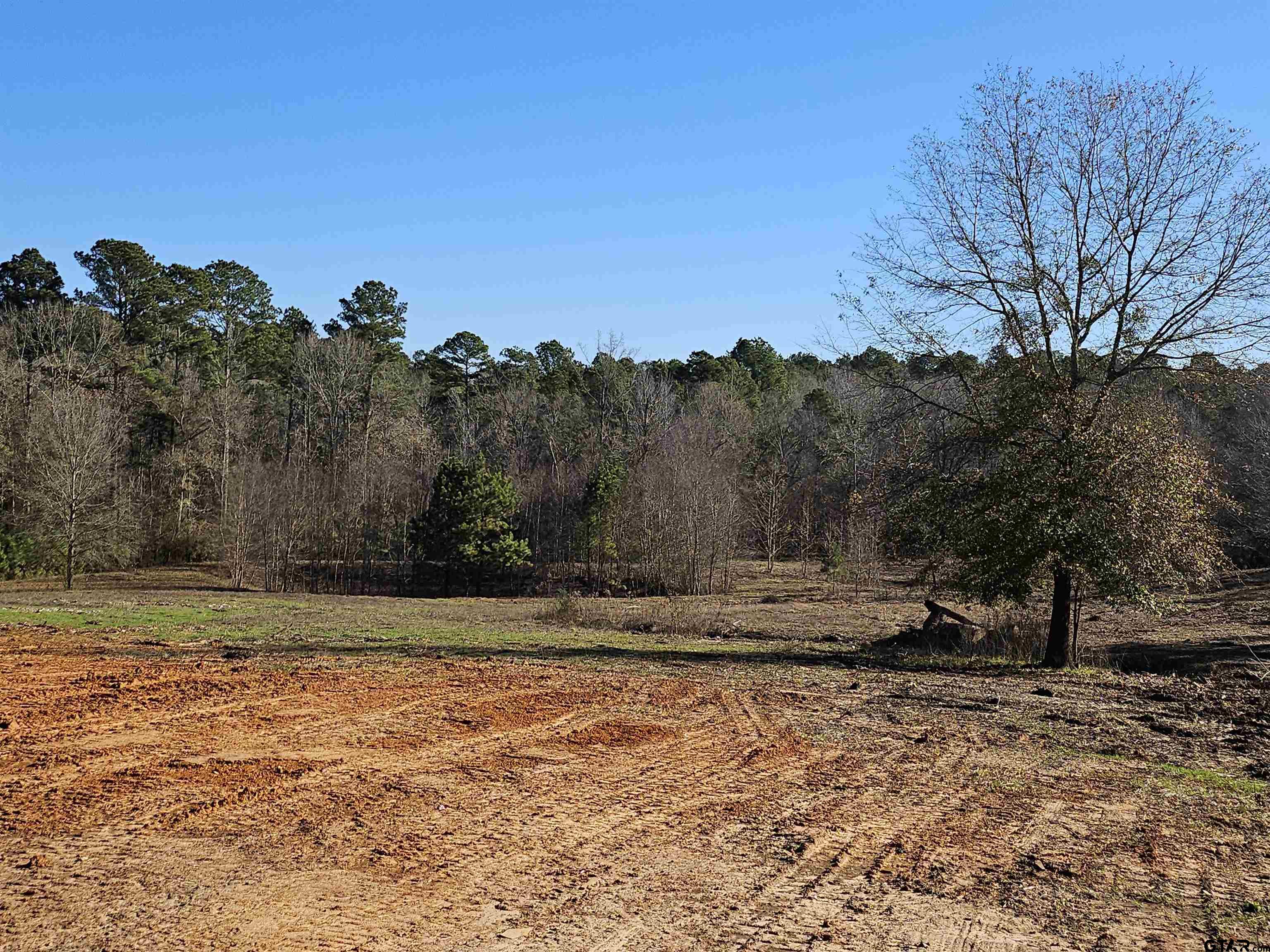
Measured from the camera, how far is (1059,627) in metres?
16.6

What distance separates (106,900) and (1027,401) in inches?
563

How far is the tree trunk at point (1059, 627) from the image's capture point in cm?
1630

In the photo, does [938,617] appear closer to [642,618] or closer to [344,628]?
[642,618]

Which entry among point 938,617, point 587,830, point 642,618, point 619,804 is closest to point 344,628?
point 642,618

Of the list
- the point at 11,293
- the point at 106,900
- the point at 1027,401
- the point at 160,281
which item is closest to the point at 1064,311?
the point at 1027,401

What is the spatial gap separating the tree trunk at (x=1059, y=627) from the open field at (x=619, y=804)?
54 cm

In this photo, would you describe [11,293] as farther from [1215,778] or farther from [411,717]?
[1215,778]

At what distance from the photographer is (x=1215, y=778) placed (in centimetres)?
895

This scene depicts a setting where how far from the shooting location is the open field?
5.58m

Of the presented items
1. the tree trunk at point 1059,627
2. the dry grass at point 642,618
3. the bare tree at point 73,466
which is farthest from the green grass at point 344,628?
the bare tree at point 73,466

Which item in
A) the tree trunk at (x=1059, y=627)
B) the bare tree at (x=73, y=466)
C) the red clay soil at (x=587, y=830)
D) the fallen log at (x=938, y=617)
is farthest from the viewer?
the bare tree at (x=73, y=466)

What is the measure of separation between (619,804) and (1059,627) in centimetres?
1143

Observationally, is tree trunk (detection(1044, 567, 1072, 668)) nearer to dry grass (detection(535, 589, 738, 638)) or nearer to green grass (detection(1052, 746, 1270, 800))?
green grass (detection(1052, 746, 1270, 800))

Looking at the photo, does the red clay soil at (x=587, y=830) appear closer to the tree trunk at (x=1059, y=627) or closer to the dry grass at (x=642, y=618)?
the tree trunk at (x=1059, y=627)
